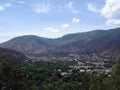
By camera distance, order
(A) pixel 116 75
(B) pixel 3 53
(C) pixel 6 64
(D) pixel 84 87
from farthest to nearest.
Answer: (B) pixel 3 53 → (D) pixel 84 87 → (A) pixel 116 75 → (C) pixel 6 64

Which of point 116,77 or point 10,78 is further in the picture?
point 116,77

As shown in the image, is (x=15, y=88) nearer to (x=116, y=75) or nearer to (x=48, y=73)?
(x=116, y=75)

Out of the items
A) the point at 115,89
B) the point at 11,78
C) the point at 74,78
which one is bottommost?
the point at 74,78

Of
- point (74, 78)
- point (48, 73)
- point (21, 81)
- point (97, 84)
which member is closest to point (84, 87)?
point (97, 84)

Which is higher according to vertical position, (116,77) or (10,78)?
(10,78)

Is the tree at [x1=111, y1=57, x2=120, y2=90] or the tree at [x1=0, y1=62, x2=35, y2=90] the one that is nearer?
the tree at [x1=0, y1=62, x2=35, y2=90]

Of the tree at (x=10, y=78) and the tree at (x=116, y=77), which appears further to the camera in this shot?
the tree at (x=116, y=77)

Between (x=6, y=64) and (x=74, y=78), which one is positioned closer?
(x=6, y=64)

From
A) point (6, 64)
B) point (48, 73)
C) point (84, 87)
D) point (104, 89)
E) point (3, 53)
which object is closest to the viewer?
point (6, 64)

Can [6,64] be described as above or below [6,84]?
above

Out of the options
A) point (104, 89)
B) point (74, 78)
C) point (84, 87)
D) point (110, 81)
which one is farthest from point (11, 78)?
A: point (74, 78)
